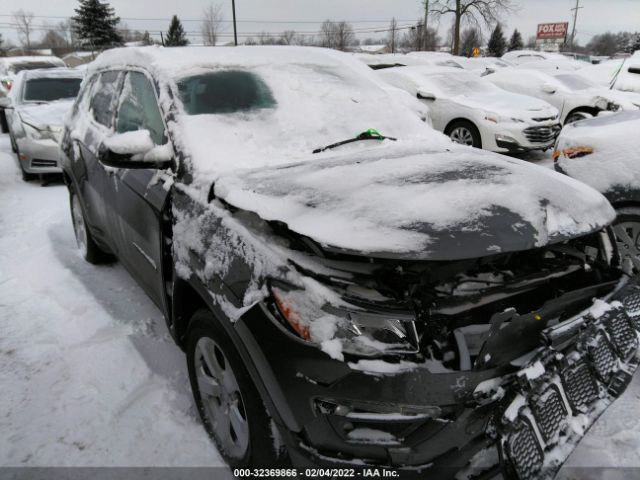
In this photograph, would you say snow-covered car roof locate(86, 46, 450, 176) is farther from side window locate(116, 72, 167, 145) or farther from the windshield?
the windshield

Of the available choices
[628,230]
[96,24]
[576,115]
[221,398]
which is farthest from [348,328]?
[96,24]

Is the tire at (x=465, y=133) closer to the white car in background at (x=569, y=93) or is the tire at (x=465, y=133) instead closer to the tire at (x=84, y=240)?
the white car in background at (x=569, y=93)

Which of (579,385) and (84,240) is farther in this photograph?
(84,240)

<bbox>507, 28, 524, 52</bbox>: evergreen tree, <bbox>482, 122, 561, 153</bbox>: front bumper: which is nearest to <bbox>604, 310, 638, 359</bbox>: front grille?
<bbox>482, 122, 561, 153</bbox>: front bumper

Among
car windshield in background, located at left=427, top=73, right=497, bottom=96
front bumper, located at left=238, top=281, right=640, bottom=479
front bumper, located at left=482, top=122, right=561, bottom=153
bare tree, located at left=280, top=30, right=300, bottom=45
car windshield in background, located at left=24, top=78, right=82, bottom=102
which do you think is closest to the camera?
front bumper, located at left=238, top=281, right=640, bottom=479

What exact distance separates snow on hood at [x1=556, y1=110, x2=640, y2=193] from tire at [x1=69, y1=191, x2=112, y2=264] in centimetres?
389

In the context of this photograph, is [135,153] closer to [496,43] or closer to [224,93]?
[224,93]

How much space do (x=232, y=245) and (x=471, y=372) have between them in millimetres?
961

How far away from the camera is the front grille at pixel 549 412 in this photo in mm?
1475

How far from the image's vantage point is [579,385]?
164cm

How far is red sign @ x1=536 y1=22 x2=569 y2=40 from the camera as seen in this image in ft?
205

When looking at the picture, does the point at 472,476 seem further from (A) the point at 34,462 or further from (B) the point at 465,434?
(A) the point at 34,462

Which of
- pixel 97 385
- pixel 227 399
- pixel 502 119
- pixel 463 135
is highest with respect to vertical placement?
pixel 502 119

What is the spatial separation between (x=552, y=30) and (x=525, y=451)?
247 ft
